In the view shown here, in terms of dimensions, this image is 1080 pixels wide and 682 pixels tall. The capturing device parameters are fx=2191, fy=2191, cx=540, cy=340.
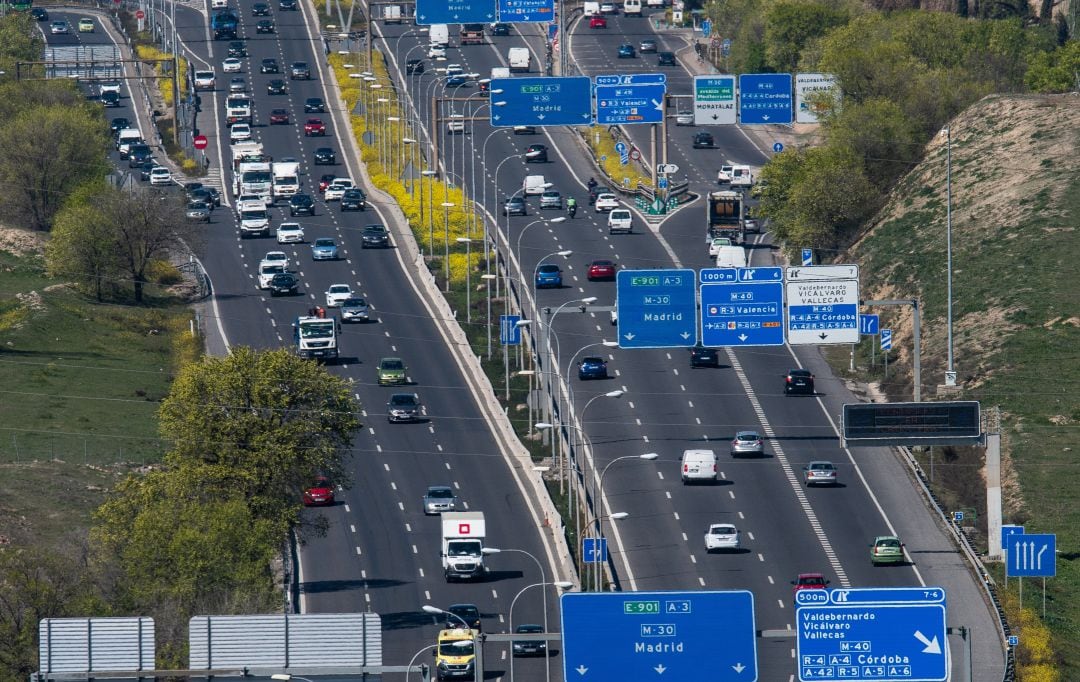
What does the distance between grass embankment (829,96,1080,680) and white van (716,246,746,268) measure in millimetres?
7193

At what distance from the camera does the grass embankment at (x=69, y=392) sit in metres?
84.2

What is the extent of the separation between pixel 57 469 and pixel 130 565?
20.0 metres

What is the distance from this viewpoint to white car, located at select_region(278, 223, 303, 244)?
434 ft

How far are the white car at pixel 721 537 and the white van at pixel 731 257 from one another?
35735 millimetres

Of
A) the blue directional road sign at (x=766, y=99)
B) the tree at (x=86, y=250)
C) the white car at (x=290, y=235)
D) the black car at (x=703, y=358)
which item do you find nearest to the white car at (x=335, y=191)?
the white car at (x=290, y=235)

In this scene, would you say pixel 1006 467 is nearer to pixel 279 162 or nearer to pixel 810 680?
pixel 810 680

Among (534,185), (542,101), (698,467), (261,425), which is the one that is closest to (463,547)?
(261,425)

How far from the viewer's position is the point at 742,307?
259 ft

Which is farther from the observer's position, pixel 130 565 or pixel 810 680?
pixel 130 565

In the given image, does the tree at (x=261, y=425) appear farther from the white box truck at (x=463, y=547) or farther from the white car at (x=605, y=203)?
the white car at (x=605, y=203)

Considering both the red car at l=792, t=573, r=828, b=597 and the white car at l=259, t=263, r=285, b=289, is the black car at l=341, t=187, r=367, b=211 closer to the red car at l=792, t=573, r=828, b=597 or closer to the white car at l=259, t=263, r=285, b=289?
the white car at l=259, t=263, r=285, b=289

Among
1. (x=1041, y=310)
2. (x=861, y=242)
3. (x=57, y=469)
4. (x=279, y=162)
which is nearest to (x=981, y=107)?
(x=861, y=242)

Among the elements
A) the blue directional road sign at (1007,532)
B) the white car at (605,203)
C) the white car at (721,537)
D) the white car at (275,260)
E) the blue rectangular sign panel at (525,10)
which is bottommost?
the white car at (721,537)

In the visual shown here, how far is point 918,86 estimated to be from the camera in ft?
462
